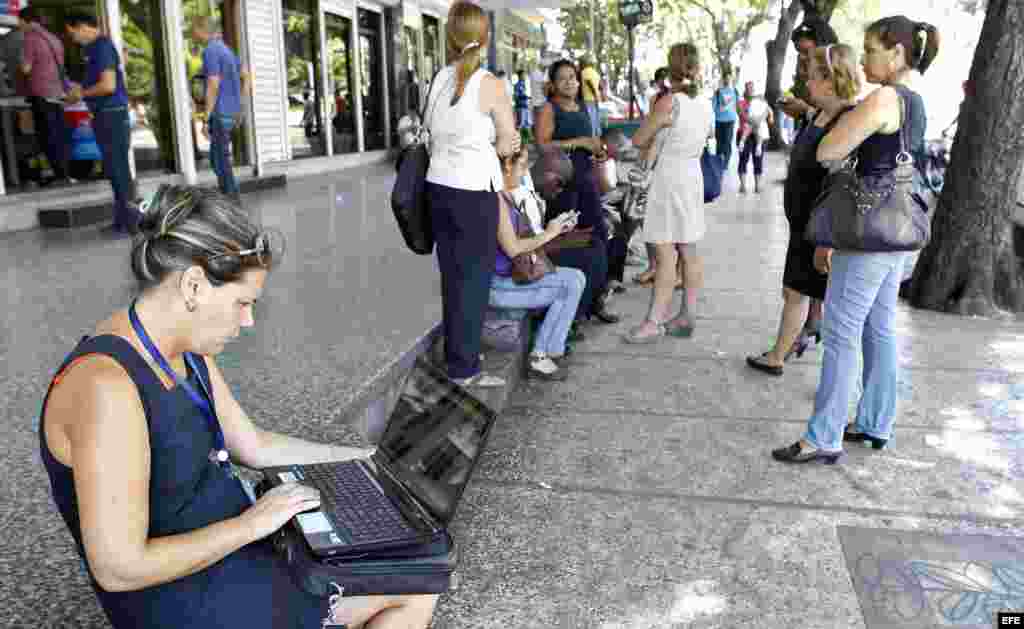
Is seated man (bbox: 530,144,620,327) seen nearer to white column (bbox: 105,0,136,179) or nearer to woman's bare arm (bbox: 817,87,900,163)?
woman's bare arm (bbox: 817,87,900,163)

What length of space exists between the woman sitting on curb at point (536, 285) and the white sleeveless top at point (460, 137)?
1.69 feet

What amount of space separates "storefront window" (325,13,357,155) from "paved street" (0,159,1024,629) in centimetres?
1050

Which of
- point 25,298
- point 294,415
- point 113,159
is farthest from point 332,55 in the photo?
point 294,415

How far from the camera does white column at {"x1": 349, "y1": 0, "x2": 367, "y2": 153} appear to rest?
1633cm

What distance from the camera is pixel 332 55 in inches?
626

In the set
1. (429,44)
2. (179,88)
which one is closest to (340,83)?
(429,44)

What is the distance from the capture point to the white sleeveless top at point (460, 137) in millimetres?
3766

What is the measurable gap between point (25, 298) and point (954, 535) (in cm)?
525

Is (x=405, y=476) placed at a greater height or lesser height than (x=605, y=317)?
greater

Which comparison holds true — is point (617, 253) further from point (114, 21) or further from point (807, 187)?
point (114, 21)

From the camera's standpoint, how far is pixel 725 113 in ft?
43.1

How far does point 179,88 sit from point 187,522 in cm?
1047

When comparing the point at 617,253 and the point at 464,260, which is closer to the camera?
the point at 464,260

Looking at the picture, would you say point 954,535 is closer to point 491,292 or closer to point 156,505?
point 491,292
